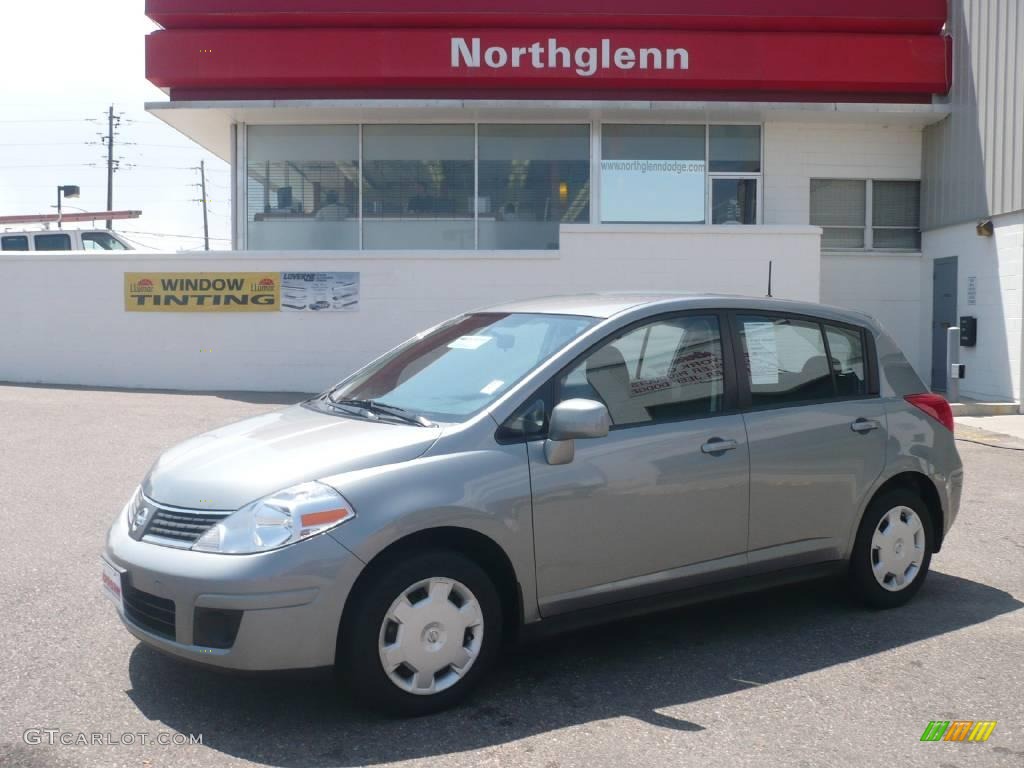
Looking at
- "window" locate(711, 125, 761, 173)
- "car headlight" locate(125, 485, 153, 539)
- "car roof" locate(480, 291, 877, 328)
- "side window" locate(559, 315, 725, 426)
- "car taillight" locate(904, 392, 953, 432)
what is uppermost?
"window" locate(711, 125, 761, 173)

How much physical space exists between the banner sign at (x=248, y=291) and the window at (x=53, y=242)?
303cm

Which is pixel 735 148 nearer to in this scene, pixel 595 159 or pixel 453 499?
pixel 595 159

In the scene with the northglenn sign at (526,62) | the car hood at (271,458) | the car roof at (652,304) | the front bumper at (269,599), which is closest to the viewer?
the front bumper at (269,599)

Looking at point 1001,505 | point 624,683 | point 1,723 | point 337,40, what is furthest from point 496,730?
point 337,40

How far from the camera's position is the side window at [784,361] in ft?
17.4

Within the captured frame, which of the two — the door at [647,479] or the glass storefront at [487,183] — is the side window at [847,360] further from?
the glass storefront at [487,183]

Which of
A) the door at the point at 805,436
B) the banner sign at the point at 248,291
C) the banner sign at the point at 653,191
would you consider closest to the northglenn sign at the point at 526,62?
the banner sign at the point at 653,191

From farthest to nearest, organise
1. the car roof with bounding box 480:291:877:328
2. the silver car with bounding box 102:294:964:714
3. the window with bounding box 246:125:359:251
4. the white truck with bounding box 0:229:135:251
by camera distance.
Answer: the white truck with bounding box 0:229:135:251, the window with bounding box 246:125:359:251, the car roof with bounding box 480:291:877:328, the silver car with bounding box 102:294:964:714

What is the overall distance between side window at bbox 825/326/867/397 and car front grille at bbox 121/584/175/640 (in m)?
Answer: 3.51

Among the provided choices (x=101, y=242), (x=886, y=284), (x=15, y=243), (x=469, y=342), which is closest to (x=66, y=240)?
(x=101, y=242)

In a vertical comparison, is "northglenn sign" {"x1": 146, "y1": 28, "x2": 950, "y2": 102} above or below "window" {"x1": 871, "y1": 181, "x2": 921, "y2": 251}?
above

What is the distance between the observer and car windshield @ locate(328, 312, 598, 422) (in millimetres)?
4734

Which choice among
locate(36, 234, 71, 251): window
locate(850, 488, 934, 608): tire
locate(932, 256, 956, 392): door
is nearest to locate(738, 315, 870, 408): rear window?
locate(850, 488, 934, 608): tire

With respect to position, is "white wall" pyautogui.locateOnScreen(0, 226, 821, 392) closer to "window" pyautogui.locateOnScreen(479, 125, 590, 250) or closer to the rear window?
"window" pyautogui.locateOnScreen(479, 125, 590, 250)
